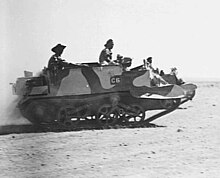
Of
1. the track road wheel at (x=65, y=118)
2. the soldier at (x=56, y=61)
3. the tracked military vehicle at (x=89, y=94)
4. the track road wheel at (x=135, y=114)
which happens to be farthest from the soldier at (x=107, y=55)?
the track road wheel at (x=65, y=118)

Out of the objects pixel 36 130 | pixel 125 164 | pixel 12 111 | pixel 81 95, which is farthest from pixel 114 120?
pixel 125 164

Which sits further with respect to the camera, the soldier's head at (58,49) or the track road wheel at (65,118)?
the track road wheel at (65,118)

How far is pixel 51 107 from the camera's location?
496 inches

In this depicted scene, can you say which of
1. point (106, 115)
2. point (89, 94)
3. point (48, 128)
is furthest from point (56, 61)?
point (106, 115)

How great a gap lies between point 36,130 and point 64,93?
1.12 m

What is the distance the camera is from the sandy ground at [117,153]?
743 centimetres

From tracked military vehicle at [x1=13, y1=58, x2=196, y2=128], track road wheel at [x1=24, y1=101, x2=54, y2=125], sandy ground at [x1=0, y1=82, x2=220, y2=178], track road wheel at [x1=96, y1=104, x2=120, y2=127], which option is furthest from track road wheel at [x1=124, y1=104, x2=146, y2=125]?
track road wheel at [x1=24, y1=101, x2=54, y2=125]

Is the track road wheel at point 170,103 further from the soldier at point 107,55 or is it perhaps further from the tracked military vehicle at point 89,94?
the soldier at point 107,55

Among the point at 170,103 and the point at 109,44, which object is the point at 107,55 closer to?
the point at 109,44

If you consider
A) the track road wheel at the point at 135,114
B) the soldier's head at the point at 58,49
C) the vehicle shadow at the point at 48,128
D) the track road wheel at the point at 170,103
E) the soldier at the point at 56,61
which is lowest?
the vehicle shadow at the point at 48,128

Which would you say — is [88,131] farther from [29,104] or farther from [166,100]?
[166,100]

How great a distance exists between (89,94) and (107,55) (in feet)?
3.64

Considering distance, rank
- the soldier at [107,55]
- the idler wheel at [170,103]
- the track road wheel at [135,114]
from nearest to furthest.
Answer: the track road wheel at [135,114] → the soldier at [107,55] → the idler wheel at [170,103]

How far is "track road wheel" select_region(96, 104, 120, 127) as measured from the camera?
12672 mm
